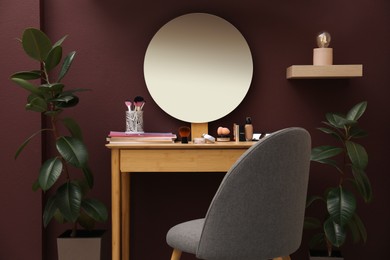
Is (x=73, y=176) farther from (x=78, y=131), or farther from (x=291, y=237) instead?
(x=291, y=237)

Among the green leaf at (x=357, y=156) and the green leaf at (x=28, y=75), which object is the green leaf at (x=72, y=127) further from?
the green leaf at (x=357, y=156)

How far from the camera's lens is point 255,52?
11.0ft

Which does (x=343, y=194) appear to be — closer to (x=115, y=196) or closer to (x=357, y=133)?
(x=357, y=133)

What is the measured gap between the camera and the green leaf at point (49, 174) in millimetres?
2706

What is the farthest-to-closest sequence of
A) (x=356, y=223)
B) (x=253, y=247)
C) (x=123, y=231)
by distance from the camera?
(x=123, y=231)
(x=356, y=223)
(x=253, y=247)

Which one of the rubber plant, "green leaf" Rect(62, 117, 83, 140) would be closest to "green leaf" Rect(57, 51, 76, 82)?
the rubber plant

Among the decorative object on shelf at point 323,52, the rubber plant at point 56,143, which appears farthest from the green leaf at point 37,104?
the decorative object on shelf at point 323,52

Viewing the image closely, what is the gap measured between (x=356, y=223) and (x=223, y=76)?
3.87ft

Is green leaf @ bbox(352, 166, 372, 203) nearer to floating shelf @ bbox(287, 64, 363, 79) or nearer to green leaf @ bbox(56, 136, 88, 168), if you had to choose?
floating shelf @ bbox(287, 64, 363, 79)

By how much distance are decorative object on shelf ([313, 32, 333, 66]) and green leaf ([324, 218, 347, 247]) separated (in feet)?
3.06

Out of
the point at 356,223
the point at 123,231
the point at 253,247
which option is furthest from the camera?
the point at 123,231

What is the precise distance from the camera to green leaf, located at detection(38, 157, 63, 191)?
2.71 m

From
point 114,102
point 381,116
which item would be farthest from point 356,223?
point 114,102

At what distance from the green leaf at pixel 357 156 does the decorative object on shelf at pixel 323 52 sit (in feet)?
1.77
